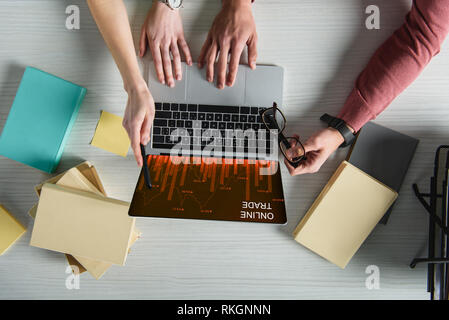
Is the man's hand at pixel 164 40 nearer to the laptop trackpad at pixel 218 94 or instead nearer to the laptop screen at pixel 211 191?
the laptop trackpad at pixel 218 94

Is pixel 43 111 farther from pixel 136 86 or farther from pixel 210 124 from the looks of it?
pixel 210 124

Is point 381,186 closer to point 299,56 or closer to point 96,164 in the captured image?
point 299,56

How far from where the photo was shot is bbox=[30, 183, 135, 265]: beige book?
0.74 metres


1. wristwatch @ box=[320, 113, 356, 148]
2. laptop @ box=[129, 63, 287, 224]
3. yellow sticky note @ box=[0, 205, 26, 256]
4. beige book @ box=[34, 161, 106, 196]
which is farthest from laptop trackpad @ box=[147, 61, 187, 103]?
yellow sticky note @ box=[0, 205, 26, 256]

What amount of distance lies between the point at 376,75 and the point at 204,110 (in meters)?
0.44

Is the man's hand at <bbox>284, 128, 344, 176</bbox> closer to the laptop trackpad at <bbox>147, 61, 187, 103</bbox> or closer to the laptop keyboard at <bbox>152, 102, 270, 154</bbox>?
the laptop keyboard at <bbox>152, 102, 270, 154</bbox>

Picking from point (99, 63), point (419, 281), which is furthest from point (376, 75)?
point (99, 63)

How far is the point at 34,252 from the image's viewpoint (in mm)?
788

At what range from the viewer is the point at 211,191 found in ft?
2.26

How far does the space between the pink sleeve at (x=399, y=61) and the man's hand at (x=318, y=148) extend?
5 cm

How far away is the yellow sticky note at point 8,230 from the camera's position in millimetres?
771

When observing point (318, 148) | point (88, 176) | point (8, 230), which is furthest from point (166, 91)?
point (8, 230)

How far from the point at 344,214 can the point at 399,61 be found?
15.9 inches
